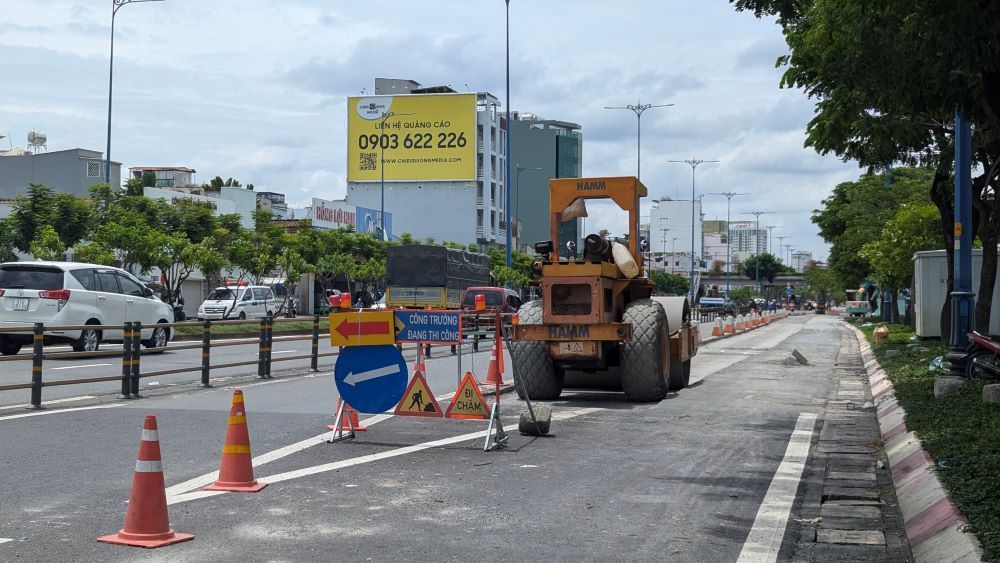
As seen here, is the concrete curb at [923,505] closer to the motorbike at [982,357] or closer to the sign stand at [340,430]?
the motorbike at [982,357]

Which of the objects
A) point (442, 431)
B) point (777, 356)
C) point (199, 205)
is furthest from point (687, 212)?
point (442, 431)

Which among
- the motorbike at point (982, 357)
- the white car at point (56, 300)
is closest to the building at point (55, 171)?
the white car at point (56, 300)

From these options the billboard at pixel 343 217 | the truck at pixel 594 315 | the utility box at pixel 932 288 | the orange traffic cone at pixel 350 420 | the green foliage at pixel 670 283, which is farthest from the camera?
the green foliage at pixel 670 283

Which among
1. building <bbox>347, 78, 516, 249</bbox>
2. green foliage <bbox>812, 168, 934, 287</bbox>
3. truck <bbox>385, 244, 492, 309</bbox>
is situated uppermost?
building <bbox>347, 78, 516, 249</bbox>

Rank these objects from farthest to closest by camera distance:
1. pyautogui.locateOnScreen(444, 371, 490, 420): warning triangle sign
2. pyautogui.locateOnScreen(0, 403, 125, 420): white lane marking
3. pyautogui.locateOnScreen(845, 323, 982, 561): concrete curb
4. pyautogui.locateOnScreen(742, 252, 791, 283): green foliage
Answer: pyautogui.locateOnScreen(742, 252, 791, 283): green foliage < pyautogui.locateOnScreen(0, 403, 125, 420): white lane marking < pyautogui.locateOnScreen(444, 371, 490, 420): warning triangle sign < pyautogui.locateOnScreen(845, 323, 982, 561): concrete curb

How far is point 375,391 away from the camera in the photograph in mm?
11500

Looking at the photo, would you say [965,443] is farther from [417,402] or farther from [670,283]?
[670,283]

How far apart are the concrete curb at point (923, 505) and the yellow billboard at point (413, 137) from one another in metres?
87.1

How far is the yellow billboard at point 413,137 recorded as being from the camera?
98.2 meters

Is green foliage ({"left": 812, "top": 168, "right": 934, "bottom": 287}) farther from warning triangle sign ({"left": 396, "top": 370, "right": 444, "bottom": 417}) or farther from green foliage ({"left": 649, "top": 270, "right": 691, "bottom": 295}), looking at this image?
green foliage ({"left": 649, "top": 270, "right": 691, "bottom": 295})

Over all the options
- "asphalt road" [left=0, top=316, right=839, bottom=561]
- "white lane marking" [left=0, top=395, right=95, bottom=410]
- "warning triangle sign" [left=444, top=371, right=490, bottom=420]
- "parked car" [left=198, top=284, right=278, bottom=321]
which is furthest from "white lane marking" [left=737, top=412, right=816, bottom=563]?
"parked car" [left=198, top=284, right=278, bottom=321]

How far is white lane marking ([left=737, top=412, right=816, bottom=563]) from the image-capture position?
6.89 meters

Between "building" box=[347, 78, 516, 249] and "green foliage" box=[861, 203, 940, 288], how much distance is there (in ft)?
200

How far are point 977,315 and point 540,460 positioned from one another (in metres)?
14.6
